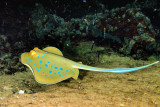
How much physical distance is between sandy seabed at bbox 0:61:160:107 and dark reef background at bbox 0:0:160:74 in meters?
1.38

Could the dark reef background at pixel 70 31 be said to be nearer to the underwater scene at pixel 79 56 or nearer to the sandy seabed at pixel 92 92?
the underwater scene at pixel 79 56

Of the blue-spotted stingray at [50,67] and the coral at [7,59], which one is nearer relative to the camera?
the blue-spotted stingray at [50,67]

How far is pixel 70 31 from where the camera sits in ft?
25.3

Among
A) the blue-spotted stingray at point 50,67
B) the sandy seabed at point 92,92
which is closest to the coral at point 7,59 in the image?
the sandy seabed at point 92,92

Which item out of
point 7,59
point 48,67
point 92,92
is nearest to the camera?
point 92,92

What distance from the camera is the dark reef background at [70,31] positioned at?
222 inches

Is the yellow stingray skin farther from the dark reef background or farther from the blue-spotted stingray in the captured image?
the dark reef background

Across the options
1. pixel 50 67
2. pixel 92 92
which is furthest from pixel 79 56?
pixel 92 92

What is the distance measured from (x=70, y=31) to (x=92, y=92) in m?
A: 5.74

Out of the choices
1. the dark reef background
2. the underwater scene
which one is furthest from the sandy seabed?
the dark reef background

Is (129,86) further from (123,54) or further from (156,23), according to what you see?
(156,23)

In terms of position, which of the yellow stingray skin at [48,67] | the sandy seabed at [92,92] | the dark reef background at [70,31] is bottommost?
the sandy seabed at [92,92]

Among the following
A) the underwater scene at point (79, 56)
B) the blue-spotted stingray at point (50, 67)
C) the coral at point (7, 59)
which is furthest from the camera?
the coral at point (7, 59)

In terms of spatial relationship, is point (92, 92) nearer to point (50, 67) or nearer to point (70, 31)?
point (50, 67)
